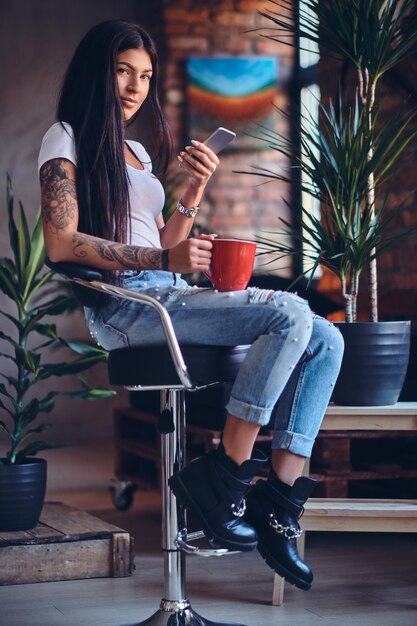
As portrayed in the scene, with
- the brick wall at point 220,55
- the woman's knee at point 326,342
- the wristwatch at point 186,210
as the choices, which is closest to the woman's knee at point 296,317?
the woman's knee at point 326,342

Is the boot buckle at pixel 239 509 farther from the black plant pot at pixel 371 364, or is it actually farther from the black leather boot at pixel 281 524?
the black plant pot at pixel 371 364

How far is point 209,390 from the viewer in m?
3.01

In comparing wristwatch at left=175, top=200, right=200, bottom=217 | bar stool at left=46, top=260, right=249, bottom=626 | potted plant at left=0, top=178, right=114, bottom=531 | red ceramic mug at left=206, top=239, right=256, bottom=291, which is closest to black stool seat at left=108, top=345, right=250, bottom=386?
bar stool at left=46, top=260, right=249, bottom=626

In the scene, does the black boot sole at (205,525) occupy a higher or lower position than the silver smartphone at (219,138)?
lower

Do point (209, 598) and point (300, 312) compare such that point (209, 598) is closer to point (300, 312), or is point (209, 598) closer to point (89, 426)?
point (300, 312)

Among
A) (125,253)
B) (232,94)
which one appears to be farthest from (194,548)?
(232,94)

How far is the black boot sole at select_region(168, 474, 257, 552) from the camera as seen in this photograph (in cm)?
170

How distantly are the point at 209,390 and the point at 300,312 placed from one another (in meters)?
1.33

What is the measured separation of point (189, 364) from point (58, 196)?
0.41 m

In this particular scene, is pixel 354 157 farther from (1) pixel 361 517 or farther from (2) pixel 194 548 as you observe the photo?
(2) pixel 194 548

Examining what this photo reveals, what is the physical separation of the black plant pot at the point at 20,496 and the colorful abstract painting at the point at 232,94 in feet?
9.65

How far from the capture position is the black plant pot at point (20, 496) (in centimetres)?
270

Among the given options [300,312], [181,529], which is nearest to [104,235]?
[300,312]

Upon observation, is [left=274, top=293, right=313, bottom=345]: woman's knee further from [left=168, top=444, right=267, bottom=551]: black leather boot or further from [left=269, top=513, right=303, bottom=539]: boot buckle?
[left=269, top=513, right=303, bottom=539]: boot buckle
